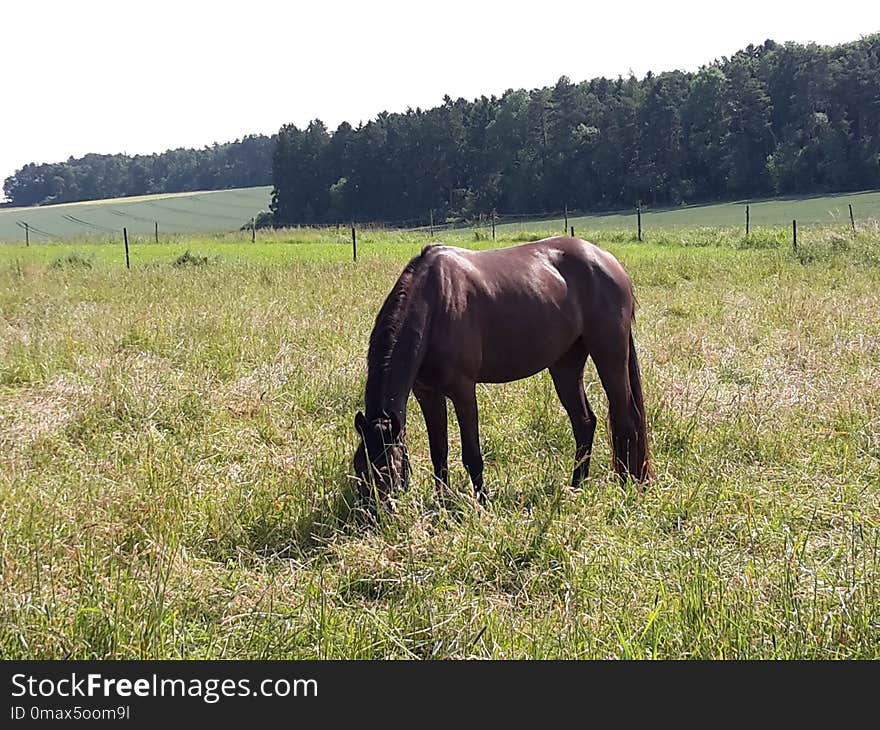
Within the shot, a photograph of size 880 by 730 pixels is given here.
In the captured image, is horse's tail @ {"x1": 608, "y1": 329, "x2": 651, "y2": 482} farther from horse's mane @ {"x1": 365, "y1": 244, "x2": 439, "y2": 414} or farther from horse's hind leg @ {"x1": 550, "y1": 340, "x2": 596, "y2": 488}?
horse's mane @ {"x1": 365, "y1": 244, "x2": 439, "y2": 414}

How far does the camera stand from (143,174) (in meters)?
127

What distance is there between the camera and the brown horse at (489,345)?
4391 mm

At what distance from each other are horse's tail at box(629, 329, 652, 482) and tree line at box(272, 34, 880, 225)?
58793 millimetres

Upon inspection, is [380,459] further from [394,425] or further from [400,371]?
[400,371]

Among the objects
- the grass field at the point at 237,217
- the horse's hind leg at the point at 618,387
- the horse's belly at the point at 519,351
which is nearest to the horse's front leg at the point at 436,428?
the horse's belly at the point at 519,351

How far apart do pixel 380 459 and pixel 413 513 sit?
1.11 ft

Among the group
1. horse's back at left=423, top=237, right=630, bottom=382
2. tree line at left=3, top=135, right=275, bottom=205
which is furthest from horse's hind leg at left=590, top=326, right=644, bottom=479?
tree line at left=3, top=135, right=275, bottom=205

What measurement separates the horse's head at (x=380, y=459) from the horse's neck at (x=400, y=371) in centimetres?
10

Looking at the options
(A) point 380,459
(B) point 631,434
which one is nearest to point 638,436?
(B) point 631,434

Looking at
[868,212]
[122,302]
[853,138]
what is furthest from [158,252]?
[853,138]

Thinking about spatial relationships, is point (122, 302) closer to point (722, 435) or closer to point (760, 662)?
point (722, 435)

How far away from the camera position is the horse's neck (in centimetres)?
436

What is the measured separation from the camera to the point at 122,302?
12.4m

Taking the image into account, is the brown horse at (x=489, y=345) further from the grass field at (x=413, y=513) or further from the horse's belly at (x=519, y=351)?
the grass field at (x=413, y=513)
